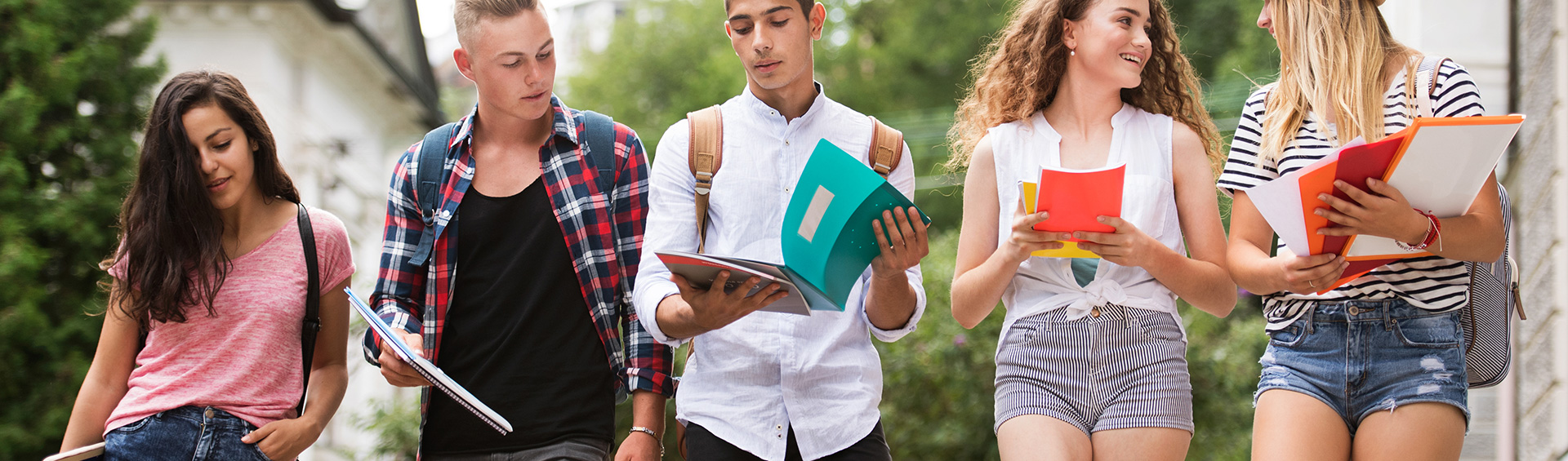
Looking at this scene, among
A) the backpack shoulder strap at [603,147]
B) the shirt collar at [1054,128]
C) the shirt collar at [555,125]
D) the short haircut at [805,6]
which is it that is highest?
the short haircut at [805,6]

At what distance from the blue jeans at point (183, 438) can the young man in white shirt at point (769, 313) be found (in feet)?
4.17

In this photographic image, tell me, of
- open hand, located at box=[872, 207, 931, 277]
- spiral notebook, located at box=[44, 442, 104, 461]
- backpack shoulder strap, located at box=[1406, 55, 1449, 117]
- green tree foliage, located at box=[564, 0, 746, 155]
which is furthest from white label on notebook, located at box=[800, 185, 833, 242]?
green tree foliage, located at box=[564, 0, 746, 155]

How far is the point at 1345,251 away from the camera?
8.74 feet

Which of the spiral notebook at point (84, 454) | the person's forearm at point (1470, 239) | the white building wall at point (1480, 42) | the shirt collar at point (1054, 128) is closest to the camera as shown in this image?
the person's forearm at point (1470, 239)

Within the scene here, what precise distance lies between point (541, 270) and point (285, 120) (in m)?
10.4

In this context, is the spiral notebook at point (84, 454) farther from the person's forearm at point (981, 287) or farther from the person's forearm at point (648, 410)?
the person's forearm at point (981, 287)

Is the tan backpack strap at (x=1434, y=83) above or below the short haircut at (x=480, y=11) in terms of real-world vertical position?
below

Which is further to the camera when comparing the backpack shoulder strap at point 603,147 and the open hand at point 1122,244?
the backpack shoulder strap at point 603,147

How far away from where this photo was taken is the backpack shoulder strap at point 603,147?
11.6 feet

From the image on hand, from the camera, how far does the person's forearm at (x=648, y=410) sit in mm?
3314

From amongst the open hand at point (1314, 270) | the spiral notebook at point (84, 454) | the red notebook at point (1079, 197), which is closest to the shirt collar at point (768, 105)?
the red notebook at point (1079, 197)

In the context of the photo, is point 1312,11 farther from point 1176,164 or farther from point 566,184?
point 566,184

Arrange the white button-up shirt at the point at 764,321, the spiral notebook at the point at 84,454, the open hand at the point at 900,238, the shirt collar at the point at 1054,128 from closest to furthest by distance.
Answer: the open hand at the point at 900,238 < the white button-up shirt at the point at 764,321 < the spiral notebook at the point at 84,454 < the shirt collar at the point at 1054,128

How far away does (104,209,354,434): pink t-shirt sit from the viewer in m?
3.38
